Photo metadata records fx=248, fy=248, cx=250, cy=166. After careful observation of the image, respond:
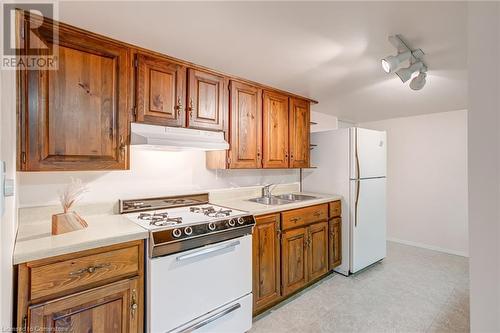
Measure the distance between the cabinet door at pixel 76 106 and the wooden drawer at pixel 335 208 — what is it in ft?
7.20

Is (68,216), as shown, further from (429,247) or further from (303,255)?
(429,247)

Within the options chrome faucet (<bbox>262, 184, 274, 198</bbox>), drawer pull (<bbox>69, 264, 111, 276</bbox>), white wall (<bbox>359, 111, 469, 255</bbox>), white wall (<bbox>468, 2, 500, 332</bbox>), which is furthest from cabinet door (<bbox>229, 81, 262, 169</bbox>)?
white wall (<bbox>359, 111, 469, 255</bbox>)

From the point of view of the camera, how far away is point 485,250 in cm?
64

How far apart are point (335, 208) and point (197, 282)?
1.89 meters

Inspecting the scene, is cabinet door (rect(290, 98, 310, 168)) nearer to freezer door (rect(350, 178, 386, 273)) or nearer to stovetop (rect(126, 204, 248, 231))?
freezer door (rect(350, 178, 386, 273))

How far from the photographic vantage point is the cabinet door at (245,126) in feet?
7.70

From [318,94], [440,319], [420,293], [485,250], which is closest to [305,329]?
[440,319]

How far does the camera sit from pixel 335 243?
115 inches

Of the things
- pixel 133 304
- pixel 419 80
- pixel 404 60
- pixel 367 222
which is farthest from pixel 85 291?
pixel 367 222

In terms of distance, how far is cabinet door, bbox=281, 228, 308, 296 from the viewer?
2334 mm

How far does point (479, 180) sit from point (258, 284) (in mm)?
1830

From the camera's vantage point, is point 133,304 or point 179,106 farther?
point 179,106

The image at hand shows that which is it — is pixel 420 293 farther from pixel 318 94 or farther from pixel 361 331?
pixel 318 94

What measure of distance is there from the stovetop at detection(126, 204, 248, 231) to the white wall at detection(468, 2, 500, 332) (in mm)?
1406
